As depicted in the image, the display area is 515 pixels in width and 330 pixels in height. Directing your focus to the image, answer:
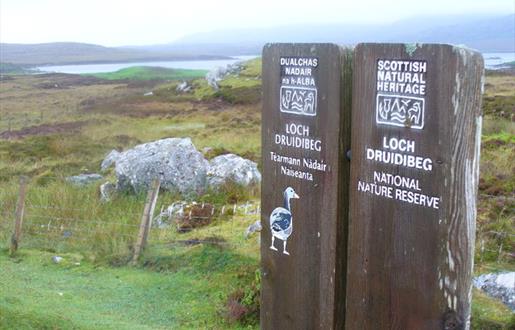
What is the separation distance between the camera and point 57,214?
1309cm

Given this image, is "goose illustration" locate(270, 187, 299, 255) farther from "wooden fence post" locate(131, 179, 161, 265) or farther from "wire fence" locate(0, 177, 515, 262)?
"wooden fence post" locate(131, 179, 161, 265)

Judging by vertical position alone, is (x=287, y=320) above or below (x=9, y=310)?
above

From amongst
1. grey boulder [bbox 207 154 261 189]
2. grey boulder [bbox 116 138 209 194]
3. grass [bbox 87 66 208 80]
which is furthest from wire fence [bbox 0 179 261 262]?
grass [bbox 87 66 208 80]

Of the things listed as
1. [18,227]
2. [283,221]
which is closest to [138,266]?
[18,227]

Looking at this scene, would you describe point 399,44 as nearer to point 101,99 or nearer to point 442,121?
point 442,121

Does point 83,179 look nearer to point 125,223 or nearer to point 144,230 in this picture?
point 125,223

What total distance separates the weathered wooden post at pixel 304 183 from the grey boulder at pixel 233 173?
1158 cm

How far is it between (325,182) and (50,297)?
5822mm

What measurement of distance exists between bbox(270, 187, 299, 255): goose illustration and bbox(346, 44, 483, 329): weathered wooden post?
0.48 m

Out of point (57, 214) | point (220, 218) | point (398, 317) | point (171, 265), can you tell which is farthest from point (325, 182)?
point (57, 214)

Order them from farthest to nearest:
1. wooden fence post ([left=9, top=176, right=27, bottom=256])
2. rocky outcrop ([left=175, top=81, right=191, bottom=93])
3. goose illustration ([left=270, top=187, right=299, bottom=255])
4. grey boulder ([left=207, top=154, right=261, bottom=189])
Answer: rocky outcrop ([left=175, top=81, right=191, bottom=93]) < grey boulder ([left=207, top=154, right=261, bottom=189]) < wooden fence post ([left=9, top=176, right=27, bottom=256]) < goose illustration ([left=270, top=187, right=299, bottom=255])

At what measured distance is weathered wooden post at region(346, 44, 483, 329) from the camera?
Result: 2617 mm

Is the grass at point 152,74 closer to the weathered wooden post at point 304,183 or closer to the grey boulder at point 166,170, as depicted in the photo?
the grey boulder at point 166,170

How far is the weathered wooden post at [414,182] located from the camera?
8.59 feet
